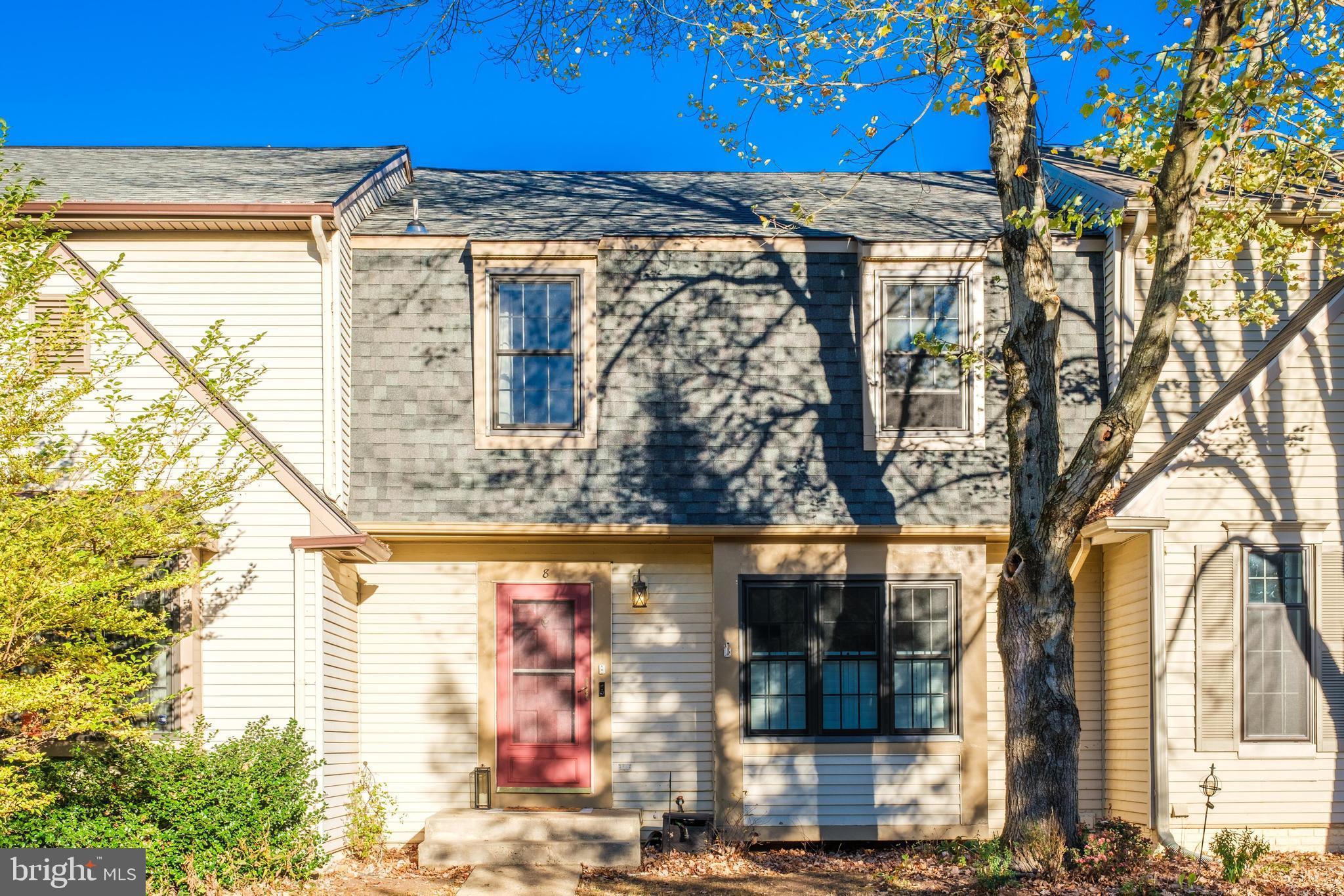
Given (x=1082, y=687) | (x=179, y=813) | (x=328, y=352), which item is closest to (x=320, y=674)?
(x=179, y=813)

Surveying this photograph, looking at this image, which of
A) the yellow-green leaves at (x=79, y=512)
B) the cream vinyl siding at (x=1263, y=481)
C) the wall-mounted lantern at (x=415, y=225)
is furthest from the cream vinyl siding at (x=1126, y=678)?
the yellow-green leaves at (x=79, y=512)

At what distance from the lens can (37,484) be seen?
9.47m

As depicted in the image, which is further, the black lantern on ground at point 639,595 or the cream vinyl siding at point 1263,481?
the black lantern on ground at point 639,595

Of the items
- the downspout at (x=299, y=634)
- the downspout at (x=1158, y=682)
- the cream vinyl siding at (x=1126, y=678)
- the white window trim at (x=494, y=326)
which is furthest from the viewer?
the white window trim at (x=494, y=326)

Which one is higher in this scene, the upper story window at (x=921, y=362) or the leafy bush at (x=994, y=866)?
the upper story window at (x=921, y=362)

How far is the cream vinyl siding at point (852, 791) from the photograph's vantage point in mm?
11062

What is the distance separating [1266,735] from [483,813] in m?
6.99

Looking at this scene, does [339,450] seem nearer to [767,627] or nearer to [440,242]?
[440,242]

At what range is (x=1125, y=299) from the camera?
11.6 metres

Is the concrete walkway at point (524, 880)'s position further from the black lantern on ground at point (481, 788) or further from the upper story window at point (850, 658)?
the upper story window at point (850, 658)

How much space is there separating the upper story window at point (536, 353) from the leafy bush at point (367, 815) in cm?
370

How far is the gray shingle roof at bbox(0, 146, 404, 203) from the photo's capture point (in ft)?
36.1

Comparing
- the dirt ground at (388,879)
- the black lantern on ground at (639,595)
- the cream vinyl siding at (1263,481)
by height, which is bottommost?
the dirt ground at (388,879)

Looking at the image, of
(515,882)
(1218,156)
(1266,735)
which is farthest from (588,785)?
(1218,156)
